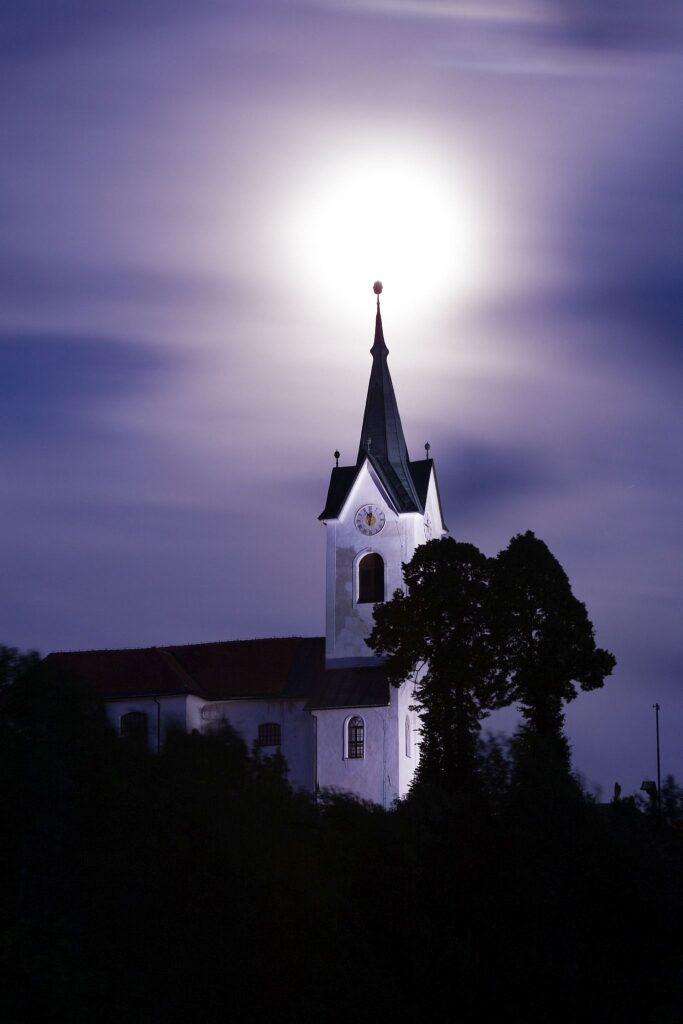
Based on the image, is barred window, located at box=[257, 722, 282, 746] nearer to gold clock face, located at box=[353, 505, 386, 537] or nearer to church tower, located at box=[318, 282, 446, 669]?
church tower, located at box=[318, 282, 446, 669]

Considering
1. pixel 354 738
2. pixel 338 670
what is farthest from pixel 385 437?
pixel 354 738

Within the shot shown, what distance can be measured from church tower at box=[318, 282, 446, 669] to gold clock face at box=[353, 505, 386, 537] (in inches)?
1.8

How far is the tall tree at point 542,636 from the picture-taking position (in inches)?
2151

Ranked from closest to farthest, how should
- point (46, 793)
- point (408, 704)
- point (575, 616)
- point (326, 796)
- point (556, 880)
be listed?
point (46, 793) → point (556, 880) → point (326, 796) → point (575, 616) → point (408, 704)

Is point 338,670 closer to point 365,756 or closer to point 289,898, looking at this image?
point 365,756

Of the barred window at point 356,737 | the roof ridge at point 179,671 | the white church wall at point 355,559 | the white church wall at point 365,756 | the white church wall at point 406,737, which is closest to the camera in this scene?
the white church wall at point 365,756

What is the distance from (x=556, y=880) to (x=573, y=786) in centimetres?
357

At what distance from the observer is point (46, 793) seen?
30.7 metres

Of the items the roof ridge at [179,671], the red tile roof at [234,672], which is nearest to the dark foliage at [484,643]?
the red tile roof at [234,672]

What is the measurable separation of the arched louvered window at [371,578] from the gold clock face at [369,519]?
43.4 inches

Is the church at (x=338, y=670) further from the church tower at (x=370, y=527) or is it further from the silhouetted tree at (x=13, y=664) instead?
the silhouetted tree at (x=13, y=664)

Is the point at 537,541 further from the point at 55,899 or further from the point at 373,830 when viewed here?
the point at 55,899

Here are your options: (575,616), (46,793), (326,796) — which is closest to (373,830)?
(326,796)

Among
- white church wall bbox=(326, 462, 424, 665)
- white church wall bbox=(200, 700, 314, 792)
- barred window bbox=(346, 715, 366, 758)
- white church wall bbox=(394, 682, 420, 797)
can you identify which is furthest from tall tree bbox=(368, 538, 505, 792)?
white church wall bbox=(200, 700, 314, 792)
